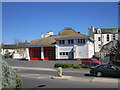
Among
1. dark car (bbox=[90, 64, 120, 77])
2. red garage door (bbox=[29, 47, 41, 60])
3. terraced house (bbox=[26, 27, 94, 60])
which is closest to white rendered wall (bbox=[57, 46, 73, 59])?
terraced house (bbox=[26, 27, 94, 60])

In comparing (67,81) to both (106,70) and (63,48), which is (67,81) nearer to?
(106,70)

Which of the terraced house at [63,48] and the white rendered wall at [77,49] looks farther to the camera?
the terraced house at [63,48]

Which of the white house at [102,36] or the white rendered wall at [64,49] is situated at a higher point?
the white house at [102,36]

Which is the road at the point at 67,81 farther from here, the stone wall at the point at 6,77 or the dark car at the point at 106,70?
the stone wall at the point at 6,77

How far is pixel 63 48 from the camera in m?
38.9

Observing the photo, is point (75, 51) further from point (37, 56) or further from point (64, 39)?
point (37, 56)

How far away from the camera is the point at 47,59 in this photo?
41.0 meters

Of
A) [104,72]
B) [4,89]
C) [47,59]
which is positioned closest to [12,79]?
[4,89]

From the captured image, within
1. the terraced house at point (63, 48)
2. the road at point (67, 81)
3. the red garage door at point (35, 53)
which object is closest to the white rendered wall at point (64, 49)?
the terraced house at point (63, 48)

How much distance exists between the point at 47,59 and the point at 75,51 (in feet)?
27.7

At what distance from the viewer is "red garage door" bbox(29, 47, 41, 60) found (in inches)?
1660

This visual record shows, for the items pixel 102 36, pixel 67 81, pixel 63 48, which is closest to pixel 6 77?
pixel 67 81

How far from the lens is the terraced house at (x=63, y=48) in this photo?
37.2 metres

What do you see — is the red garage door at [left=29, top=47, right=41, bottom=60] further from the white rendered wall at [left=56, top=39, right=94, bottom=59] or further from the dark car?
the dark car
